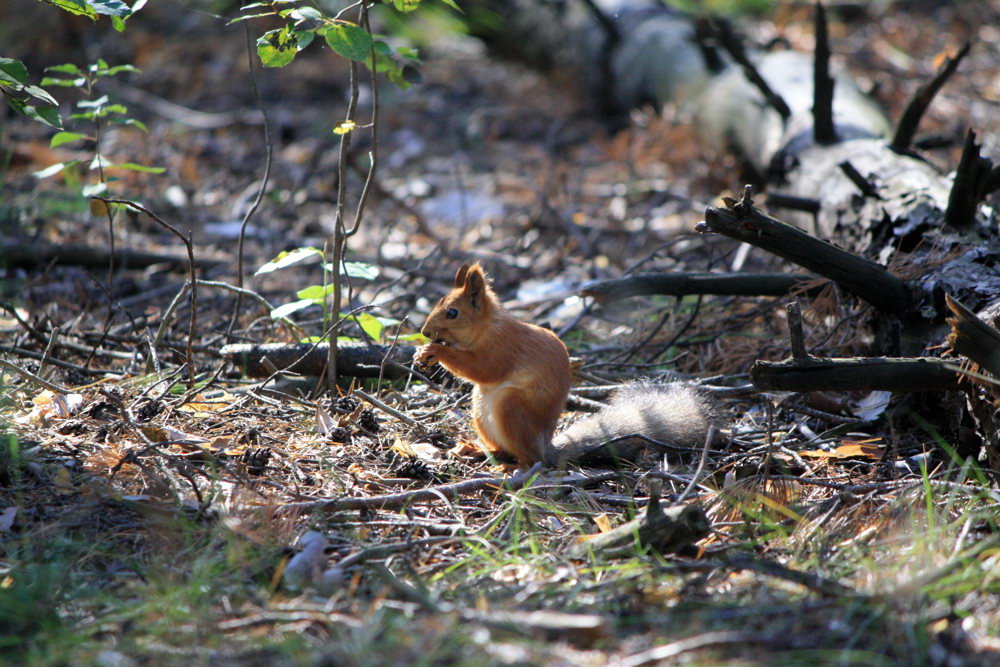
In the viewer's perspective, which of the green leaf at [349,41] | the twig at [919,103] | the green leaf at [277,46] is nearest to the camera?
the green leaf at [349,41]

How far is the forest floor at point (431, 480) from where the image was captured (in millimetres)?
1667

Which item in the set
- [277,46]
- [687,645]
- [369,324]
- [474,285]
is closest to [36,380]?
[369,324]

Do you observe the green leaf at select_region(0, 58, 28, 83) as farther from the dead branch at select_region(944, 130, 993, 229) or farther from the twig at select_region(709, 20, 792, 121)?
the twig at select_region(709, 20, 792, 121)

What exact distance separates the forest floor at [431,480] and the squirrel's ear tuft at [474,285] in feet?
0.92

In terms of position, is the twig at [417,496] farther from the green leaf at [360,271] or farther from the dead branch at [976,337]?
the dead branch at [976,337]

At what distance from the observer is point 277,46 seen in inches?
99.1

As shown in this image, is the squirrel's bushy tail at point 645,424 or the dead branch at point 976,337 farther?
the squirrel's bushy tail at point 645,424

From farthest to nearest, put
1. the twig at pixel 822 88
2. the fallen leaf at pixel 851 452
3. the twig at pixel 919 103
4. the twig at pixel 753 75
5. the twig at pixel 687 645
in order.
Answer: the twig at pixel 753 75 < the twig at pixel 822 88 < the twig at pixel 919 103 < the fallen leaf at pixel 851 452 < the twig at pixel 687 645

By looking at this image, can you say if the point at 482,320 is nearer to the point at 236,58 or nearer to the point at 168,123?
the point at 168,123

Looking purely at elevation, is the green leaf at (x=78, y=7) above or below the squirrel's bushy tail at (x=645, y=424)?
above

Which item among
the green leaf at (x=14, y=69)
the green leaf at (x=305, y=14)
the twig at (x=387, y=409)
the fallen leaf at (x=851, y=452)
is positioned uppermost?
the green leaf at (x=305, y=14)

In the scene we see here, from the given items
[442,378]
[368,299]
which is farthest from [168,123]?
[442,378]

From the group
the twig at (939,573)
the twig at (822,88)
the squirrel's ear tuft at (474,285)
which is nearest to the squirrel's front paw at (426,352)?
the squirrel's ear tuft at (474,285)

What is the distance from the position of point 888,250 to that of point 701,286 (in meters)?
0.70
